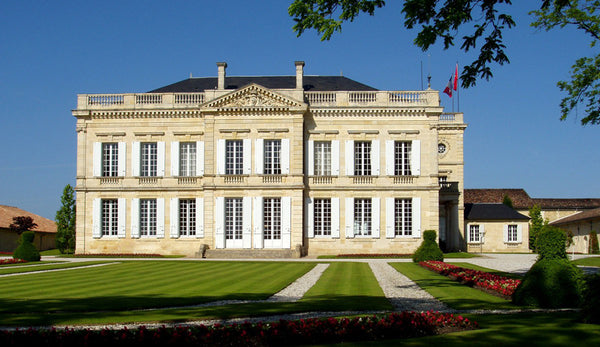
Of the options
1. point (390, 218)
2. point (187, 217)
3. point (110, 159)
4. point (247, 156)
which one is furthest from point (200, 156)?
point (390, 218)

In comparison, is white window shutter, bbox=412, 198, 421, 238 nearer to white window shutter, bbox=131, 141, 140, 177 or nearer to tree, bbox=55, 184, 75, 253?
white window shutter, bbox=131, 141, 140, 177

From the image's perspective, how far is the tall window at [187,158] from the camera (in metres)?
41.8

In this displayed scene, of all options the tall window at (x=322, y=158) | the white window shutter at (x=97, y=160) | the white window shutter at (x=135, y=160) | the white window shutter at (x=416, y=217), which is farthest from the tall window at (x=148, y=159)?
the white window shutter at (x=416, y=217)

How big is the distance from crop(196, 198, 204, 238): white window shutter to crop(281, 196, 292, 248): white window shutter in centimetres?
584

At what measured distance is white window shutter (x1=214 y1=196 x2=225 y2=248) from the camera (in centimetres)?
3969

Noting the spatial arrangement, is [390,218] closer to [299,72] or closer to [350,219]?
[350,219]

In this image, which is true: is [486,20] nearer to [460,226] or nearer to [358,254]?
[358,254]

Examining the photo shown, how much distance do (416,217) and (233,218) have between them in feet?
42.7

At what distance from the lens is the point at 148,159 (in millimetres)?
42000

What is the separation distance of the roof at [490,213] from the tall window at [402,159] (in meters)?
12.0

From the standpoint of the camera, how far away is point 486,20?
460 inches

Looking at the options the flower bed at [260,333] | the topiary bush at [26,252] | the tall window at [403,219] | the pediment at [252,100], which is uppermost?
the pediment at [252,100]

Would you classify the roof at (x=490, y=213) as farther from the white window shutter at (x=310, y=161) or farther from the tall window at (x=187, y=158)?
the tall window at (x=187, y=158)

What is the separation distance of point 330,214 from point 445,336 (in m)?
31.1
